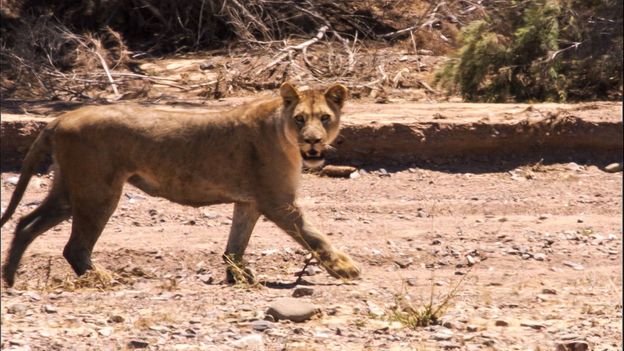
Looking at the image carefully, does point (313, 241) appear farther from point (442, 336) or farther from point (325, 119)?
point (442, 336)

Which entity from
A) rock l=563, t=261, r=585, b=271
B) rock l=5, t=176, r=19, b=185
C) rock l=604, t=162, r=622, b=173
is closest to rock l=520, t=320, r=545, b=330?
rock l=563, t=261, r=585, b=271

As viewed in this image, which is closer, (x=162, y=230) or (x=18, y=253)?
(x=18, y=253)

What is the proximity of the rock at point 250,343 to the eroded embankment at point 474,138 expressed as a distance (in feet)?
19.6

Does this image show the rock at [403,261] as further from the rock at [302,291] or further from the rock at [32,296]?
the rock at [32,296]

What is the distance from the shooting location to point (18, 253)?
8.77 metres

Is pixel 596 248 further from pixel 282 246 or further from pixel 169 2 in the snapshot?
pixel 169 2

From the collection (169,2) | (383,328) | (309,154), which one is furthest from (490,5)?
(383,328)

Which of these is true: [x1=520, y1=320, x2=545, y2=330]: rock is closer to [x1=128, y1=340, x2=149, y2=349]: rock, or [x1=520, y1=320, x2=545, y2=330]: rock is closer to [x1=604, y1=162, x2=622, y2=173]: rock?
[x1=128, y1=340, x2=149, y2=349]: rock

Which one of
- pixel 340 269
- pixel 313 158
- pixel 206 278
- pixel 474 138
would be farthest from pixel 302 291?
pixel 474 138

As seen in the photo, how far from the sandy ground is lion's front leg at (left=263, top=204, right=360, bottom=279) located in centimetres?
11

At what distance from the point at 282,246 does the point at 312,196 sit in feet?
6.13

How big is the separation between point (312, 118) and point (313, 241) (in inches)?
32.6

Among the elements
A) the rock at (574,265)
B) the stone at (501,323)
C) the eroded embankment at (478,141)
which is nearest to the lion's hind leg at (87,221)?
the stone at (501,323)

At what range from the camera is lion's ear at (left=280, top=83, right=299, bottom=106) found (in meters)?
8.72
